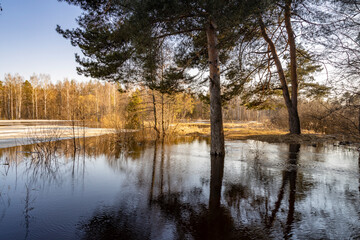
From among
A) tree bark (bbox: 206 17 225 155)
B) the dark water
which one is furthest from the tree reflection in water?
tree bark (bbox: 206 17 225 155)

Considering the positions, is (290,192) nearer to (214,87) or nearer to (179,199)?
(179,199)

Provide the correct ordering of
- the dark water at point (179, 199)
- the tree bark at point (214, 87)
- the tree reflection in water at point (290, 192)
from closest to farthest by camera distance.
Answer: the dark water at point (179, 199) < the tree reflection in water at point (290, 192) < the tree bark at point (214, 87)

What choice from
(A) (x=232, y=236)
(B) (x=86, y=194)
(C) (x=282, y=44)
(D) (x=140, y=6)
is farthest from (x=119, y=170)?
(C) (x=282, y=44)

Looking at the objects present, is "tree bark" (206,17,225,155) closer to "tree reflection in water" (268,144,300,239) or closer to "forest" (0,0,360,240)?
"forest" (0,0,360,240)

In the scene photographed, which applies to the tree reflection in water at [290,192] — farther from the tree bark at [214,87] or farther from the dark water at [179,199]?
the tree bark at [214,87]

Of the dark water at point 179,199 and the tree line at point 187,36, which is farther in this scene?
the tree line at point 187,36

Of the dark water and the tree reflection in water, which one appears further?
the tree reflection in water

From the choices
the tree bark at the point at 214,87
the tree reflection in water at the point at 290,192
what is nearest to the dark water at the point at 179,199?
the tree reflection in water at the point at 290,192

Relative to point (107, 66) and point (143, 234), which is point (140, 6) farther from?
point (143, 234)

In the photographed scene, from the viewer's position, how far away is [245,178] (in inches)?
235

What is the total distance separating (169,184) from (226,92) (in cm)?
900

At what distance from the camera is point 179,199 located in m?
4.50

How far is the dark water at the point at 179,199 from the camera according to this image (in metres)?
3.20

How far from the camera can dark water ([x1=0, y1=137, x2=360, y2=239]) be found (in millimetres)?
3203
